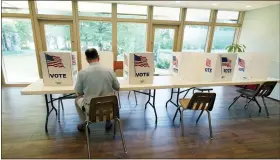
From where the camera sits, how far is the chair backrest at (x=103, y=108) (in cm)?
174

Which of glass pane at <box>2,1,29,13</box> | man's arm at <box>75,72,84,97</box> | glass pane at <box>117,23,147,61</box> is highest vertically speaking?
glass pane at <box>2,1,29,13</box>

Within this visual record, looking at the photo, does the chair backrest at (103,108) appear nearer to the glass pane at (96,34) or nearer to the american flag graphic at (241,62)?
the american flag graphic at (241,62)

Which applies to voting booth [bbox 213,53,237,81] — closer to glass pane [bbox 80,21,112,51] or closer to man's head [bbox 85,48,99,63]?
man's head [bbox 85,48,99,63]

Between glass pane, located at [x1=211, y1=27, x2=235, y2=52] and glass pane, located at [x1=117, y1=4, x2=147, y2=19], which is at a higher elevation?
glass pane, located at [x1=117, y1=4, x2=147, y2=19]

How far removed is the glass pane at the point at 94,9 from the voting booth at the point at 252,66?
11.7 feet

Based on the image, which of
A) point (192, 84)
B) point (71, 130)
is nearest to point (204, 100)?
point (192, 84)

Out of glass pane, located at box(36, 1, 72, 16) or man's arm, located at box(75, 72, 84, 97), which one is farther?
glass pane, located at box(36, 1, 72, 16)

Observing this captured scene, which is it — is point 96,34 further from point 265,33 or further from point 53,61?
point 265,33

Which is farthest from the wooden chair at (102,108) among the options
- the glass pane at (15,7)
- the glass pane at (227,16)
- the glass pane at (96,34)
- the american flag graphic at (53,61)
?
the glass pane at (227,16)

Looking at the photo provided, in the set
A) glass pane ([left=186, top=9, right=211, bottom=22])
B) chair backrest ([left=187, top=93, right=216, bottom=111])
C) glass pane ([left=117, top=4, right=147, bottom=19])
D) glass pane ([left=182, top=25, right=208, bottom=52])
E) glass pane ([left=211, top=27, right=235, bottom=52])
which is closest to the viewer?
chair backrest ([left=187, top=93, right=216, bottom=111])

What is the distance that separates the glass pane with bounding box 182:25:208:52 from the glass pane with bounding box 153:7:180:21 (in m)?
0.53

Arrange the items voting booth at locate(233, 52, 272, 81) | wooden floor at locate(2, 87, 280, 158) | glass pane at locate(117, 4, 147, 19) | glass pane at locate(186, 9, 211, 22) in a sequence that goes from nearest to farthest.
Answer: wooden floor at locate(2, 87, 280, 158), voting booth at locate(233, 52, 272, 81), glass pane at locate(117, 4, 147, 19), glass pane at locate(186, 9, 211, 22)

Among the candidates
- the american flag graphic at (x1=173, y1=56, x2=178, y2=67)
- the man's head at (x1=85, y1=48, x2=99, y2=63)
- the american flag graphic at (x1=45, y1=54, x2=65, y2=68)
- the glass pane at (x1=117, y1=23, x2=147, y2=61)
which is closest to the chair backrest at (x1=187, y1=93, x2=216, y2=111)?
the american flag graphic at (x1=173, y1=56, x2=178, y2=67)

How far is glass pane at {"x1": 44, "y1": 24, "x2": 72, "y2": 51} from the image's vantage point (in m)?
4.57
